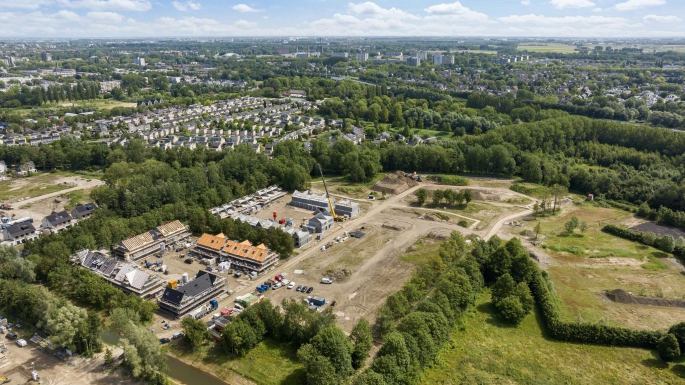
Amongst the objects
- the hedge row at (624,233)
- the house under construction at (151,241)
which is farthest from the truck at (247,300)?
the hedge row at (624,233)

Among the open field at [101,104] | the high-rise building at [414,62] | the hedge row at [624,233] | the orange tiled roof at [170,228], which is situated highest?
the high-rise building at [414,62]

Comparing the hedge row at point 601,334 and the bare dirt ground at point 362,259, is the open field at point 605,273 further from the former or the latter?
the bare dirt ground at point 362,259

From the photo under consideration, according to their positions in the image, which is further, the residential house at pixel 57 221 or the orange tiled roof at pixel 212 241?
the residential house at pixel 57 221

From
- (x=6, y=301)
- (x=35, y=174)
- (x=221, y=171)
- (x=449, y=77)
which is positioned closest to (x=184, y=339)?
(x=6, y=301)

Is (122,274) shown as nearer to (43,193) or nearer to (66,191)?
(66,191)

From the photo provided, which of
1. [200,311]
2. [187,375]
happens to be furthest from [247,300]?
[187,375]

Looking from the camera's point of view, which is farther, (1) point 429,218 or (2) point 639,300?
(1) point 429,218

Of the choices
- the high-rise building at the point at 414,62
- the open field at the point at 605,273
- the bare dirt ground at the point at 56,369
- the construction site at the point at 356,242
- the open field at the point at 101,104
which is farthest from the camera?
the high-rise building at the point at 414,62
